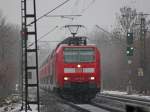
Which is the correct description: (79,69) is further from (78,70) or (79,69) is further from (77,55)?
(77,55)

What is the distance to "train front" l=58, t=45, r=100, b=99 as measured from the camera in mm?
31266

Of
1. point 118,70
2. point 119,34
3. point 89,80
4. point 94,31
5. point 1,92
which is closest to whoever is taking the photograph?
point 89,80

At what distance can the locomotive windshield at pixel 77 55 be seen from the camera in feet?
104

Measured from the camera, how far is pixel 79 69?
1241 inches

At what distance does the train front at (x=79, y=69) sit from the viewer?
31266mm

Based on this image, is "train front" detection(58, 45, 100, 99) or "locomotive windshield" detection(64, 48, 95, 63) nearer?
"train front" detection(58, 45, 100, 99)

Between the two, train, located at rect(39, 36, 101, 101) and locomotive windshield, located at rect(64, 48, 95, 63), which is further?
locomotive windshield, located at rect(64, 48, 95, 63)

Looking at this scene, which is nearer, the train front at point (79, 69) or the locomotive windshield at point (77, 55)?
the train front at point (79, 69)

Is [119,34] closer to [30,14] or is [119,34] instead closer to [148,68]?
[148,68]

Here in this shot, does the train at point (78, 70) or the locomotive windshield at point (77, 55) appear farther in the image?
the locomotive windshield at point (77, 55)

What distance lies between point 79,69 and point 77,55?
0.94m

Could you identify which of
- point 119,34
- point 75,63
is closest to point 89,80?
point 75,63

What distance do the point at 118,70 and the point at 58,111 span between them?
34.5 m

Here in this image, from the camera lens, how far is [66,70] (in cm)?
3153
